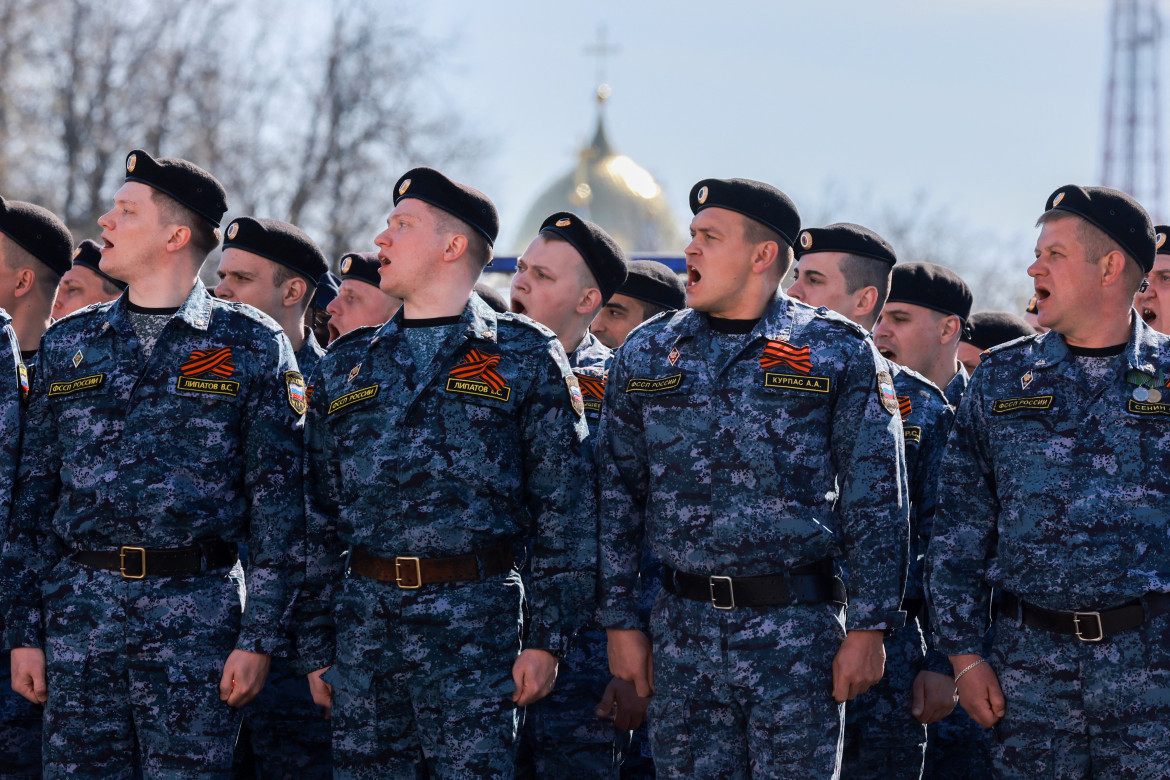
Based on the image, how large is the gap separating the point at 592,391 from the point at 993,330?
2.95 meters

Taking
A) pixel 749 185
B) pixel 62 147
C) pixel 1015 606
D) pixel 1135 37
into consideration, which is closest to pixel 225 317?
pixel 749 185

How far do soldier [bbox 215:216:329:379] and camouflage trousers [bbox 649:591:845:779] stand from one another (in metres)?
2.77

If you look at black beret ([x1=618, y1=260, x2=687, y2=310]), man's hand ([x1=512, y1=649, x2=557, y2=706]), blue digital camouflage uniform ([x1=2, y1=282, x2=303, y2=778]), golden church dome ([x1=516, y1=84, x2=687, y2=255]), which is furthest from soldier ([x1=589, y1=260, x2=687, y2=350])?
golden church dome ([x1=516, y1=84, x2=687, y2=255])

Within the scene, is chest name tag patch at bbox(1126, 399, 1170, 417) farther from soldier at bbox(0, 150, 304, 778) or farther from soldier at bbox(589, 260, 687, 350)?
soldier at bbox(589, 260, 687, 350)

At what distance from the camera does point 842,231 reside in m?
5.77

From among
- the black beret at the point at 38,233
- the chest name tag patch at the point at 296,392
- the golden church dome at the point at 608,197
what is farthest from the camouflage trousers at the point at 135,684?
the golden church dome at the point at 608,197

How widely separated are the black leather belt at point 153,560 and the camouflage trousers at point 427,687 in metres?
0.56

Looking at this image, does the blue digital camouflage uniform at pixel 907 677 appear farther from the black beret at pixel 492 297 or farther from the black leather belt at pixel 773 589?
the black beret at pixel 492 297

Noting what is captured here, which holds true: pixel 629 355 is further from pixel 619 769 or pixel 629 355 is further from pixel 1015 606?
pixel 619 769

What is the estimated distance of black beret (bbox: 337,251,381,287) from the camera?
6.62 meters

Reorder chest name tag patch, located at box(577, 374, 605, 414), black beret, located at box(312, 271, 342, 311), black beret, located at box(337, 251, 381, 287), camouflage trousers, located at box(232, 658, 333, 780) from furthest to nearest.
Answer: black beret, located at box(312, 271, 342, 311)
black beret, located at box(337, 251, 381, 287)
camouflage trousers, located at box(232, 658, 333, 780)
chest name tag patch, located at box(577, 374, 605, 414)

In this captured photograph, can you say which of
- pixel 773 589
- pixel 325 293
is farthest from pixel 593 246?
pixel 325 293

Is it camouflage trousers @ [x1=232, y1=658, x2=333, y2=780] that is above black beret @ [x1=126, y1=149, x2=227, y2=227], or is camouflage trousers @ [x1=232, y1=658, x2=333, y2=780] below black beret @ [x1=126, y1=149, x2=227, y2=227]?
below

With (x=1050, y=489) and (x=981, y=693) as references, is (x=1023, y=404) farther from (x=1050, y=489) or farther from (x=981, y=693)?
(x=981, y=693)
